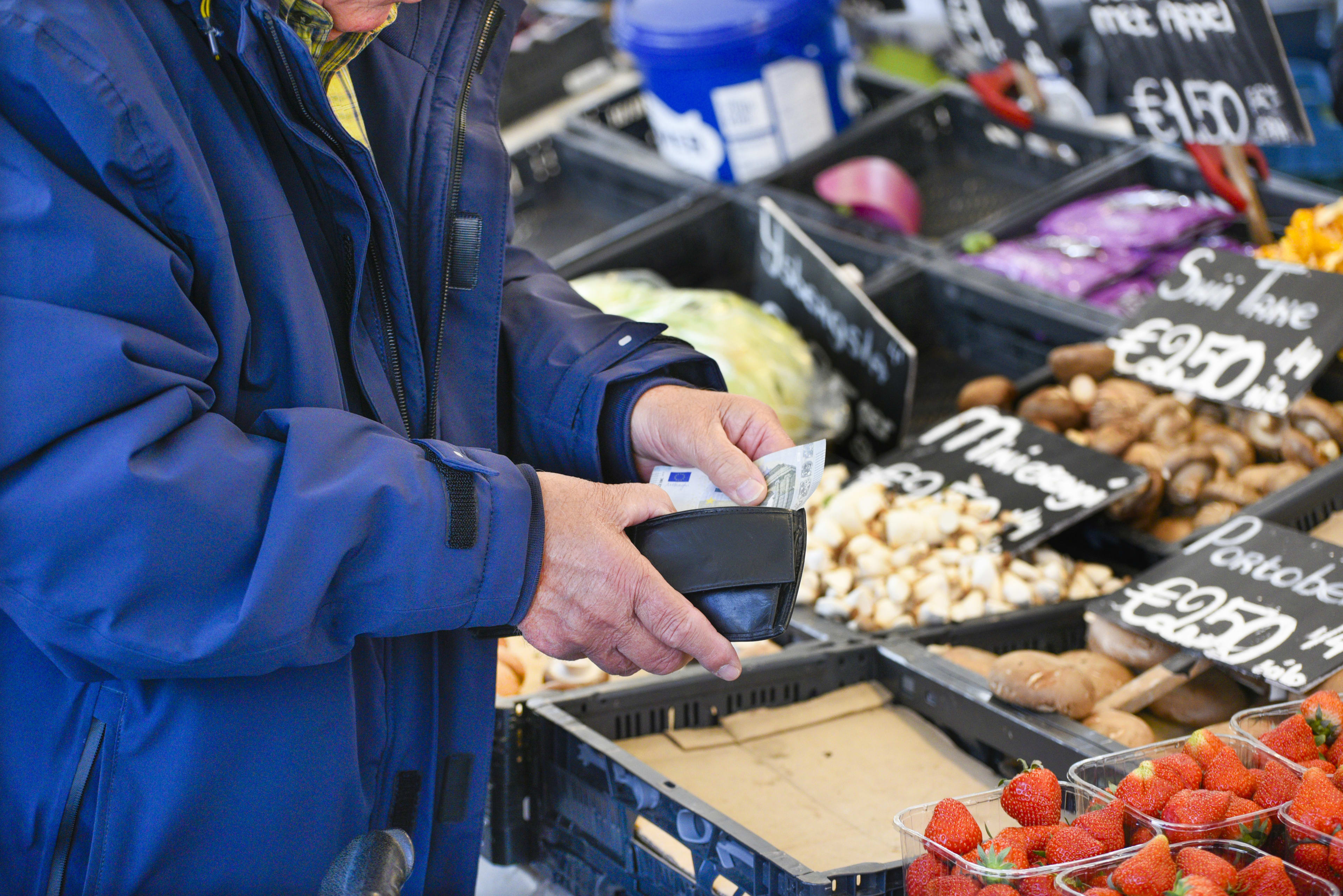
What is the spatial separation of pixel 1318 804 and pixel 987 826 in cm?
33

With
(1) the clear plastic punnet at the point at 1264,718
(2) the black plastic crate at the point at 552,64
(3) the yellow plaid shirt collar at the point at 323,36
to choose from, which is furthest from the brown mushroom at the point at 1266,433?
(2) the black plastic crate at the point at 552,64

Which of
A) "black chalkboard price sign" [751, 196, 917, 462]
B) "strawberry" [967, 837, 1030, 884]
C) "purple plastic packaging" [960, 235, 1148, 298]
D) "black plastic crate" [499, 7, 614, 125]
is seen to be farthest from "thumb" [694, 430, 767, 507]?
"black plastic crate" [499, 7, 614, 125]

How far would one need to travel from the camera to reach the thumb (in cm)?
143

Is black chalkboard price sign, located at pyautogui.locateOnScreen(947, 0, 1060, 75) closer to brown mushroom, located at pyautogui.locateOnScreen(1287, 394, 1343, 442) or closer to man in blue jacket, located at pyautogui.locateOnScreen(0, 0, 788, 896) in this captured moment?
brown mushroom, located at pyautogui.locateOnScreen(1287, 394, 1343, 442)

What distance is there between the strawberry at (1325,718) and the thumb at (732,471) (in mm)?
656

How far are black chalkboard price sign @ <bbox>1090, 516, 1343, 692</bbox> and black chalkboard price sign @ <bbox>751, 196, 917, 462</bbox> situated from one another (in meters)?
0.71

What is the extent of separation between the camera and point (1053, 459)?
7.71ft

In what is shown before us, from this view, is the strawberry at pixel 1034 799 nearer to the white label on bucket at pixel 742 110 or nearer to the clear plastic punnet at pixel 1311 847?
the clear plastic punnet at pixel 1311 847

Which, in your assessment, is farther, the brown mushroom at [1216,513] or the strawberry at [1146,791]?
the brown mushroom at [1216,513]

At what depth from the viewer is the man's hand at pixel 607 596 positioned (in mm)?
1220

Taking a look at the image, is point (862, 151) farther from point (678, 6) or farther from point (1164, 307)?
point (1164, 307)

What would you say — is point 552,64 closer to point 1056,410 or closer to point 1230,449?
point 1056,410

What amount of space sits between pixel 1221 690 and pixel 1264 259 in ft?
3.34

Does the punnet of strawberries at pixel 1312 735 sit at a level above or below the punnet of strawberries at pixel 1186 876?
below
